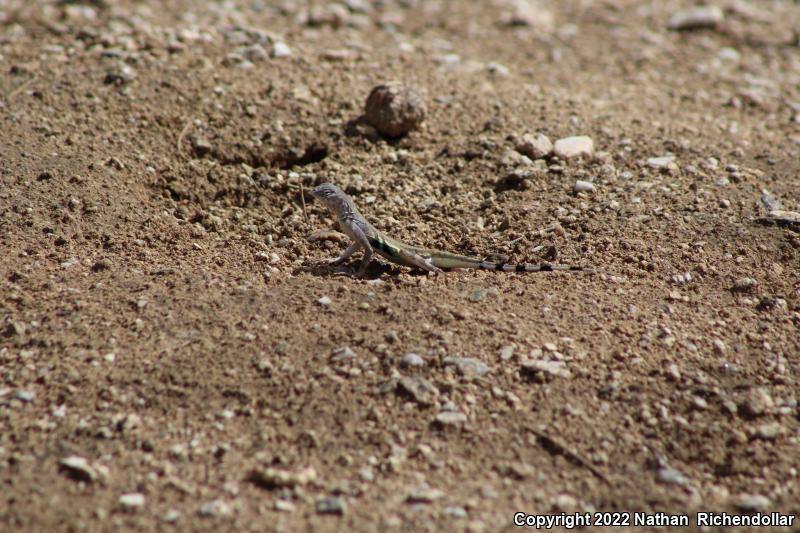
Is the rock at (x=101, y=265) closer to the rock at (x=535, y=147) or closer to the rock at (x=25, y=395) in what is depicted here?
the rock at (x=25, y=395)

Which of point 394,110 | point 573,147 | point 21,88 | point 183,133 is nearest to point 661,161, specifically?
point 573,147

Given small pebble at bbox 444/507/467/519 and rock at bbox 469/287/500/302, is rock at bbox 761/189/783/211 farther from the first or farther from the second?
small pebble at bbox 444/507/467/519

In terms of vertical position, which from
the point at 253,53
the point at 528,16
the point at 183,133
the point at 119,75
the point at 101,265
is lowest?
the point at 101,265

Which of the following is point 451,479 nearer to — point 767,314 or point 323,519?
point 323,519

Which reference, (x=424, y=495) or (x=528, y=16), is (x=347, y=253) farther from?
(x=528, y=16)

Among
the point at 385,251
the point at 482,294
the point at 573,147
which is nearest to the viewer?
the point at 482,294

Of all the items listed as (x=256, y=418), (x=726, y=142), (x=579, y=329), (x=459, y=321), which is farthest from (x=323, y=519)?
(x=726, y=142)

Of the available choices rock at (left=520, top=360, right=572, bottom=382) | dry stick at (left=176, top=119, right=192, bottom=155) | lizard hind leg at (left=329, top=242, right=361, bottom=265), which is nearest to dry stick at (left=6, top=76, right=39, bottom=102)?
dry stick at (left=176, top=119, right=192, bottom=155)
